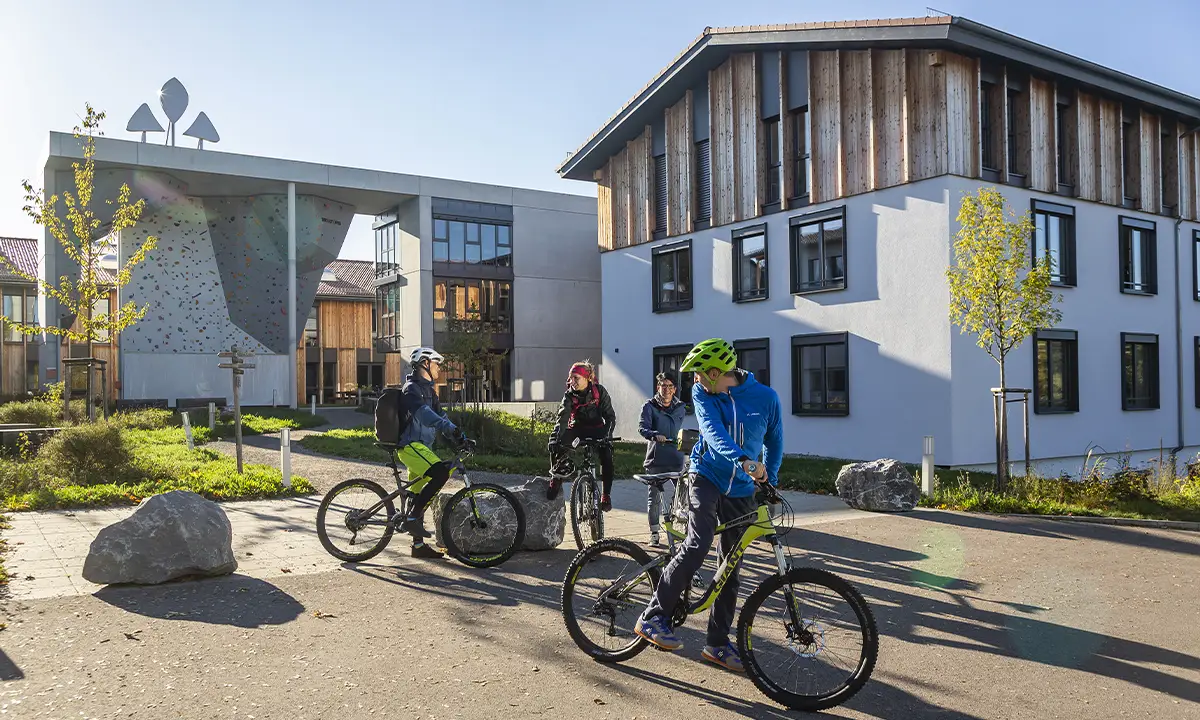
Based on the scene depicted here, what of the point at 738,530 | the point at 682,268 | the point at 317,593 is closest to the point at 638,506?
the point at 317,593

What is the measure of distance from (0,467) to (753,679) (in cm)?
1324

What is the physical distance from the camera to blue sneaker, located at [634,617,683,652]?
5297 mm

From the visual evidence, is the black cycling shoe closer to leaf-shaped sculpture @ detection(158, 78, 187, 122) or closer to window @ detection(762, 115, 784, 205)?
window @ detection(762, 115, 784, 205)

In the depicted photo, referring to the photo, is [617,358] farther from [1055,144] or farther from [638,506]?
[638,506]

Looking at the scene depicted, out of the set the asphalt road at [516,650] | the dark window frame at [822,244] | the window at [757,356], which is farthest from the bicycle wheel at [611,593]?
the window at [757,356]

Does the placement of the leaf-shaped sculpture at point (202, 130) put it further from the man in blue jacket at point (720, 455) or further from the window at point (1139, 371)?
the man in blue jacket at point (720, 455)

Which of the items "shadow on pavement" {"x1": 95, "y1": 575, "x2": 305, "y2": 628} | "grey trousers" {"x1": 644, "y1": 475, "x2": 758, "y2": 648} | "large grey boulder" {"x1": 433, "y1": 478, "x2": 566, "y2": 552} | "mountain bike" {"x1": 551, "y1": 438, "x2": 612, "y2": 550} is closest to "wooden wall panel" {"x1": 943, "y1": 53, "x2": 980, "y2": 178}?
"mountain bike" {"x1": 551, "y1": 438, "x2": 612, "y2": 550}

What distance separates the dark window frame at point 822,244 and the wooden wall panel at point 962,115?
2.86 metres

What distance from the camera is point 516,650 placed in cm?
588

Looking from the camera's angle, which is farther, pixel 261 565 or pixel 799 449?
pixel 799 449

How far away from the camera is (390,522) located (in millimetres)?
8789

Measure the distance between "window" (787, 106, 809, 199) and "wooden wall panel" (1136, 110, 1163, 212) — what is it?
853 cm

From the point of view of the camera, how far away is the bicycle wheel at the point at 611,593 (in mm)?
5531

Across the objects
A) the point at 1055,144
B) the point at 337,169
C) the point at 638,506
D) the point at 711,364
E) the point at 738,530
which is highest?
the point at 337,169
